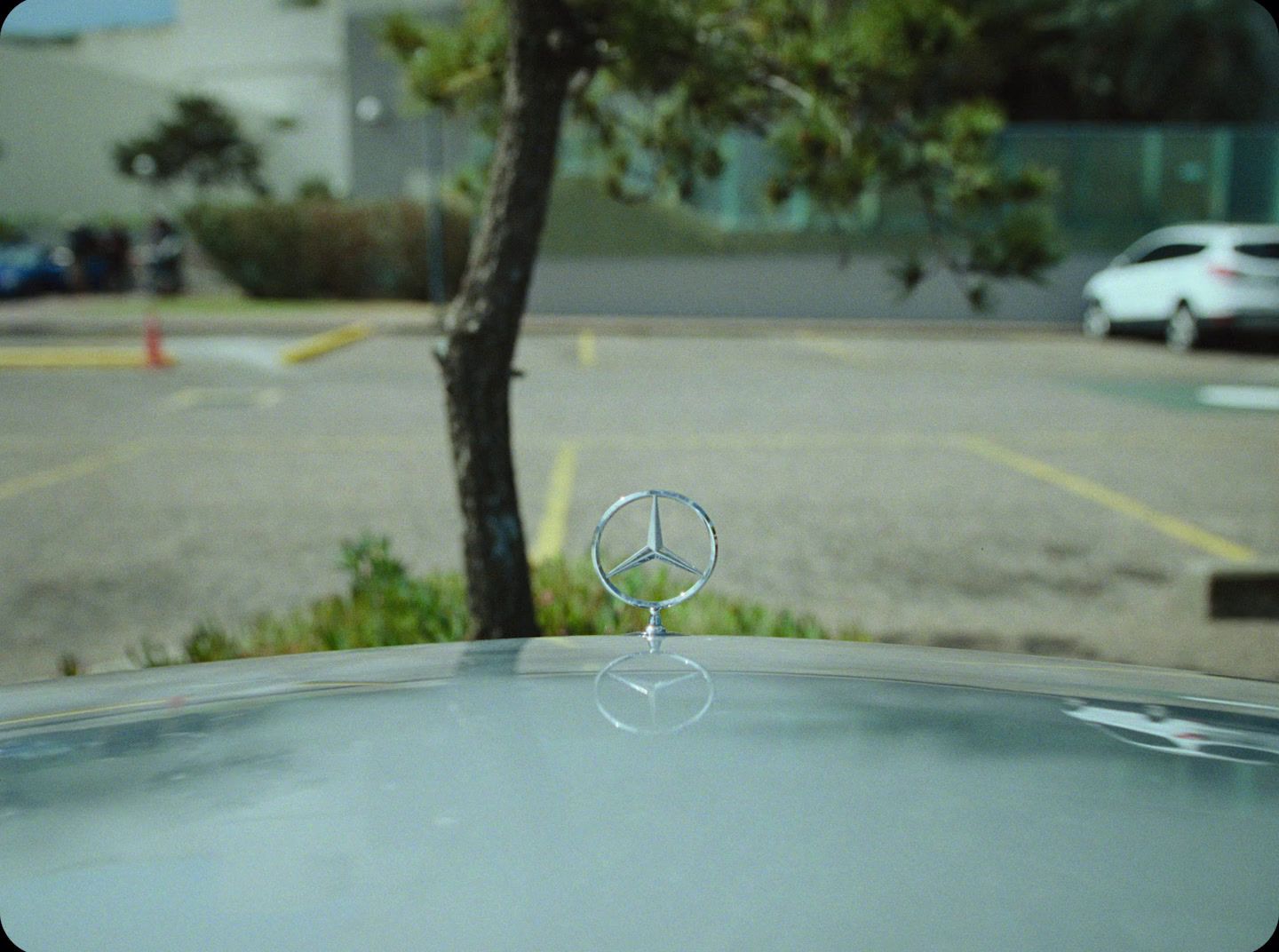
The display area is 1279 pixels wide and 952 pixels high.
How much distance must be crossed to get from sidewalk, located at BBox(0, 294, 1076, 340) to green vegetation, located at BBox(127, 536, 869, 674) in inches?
618

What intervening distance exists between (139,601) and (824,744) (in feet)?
18.7

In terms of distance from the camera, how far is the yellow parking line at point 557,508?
24.4 feet

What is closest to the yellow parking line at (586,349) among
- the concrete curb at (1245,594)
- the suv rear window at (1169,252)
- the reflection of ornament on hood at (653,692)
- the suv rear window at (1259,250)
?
the suv rear window at (1169,252)

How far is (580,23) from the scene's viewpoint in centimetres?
466

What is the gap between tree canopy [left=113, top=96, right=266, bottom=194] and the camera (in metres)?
41.8

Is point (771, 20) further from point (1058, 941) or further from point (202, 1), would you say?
point (202, 1)

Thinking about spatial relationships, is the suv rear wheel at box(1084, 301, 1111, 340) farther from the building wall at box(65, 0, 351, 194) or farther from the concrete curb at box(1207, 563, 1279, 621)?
the building wall at box(65, 0, 351, 194)

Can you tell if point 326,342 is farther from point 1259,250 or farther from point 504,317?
point 504,317

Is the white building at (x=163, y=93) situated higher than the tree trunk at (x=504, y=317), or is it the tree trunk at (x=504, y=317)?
the white building at (x=163, y=93)

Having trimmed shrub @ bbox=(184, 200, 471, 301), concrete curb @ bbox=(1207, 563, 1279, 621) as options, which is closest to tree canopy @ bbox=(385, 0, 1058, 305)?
concrete curb @ bbox=(1207, 563, 1279, 621)

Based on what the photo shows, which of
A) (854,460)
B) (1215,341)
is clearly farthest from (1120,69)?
(854,460)

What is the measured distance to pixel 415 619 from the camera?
520cm

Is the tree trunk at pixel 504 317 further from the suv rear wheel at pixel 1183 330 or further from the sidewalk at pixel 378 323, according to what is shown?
the suv rear wheel at pixel 1183 330

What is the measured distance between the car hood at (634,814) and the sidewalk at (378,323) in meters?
Answer: 19.7
